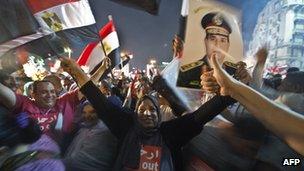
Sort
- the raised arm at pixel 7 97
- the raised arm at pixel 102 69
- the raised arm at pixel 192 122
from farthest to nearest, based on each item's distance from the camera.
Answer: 1. the raised arm at pixel 102 69
2. the raised arm at pixel 7 97
3. the raised arm at pixel 192 122

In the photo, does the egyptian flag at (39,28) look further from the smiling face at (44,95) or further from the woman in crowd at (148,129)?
the woman in crowd at (148,129)

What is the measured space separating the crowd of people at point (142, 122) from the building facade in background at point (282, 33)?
0.07 meters

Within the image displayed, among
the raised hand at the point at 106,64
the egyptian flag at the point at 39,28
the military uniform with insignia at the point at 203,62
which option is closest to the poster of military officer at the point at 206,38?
the military uniform with insignia at the point at 203,62

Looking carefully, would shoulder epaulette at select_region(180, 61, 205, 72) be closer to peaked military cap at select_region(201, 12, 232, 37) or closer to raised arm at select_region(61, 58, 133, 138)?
peaked military cap at select_region(201, 12, 232, 37)

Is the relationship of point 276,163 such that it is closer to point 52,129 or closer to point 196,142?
point 196,142

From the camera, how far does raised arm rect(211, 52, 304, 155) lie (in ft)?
6.90

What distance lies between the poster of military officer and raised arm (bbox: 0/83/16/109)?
3.89ft

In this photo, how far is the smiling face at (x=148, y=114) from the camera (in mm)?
2879

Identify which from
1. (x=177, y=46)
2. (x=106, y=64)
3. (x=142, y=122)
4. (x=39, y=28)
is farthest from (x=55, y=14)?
(x=142, y=122)

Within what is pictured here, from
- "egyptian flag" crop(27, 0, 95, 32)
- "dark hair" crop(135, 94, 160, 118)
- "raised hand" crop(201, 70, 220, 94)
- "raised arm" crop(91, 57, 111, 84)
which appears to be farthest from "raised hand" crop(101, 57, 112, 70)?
"raised hand" crop(201, 70, 220, 94)

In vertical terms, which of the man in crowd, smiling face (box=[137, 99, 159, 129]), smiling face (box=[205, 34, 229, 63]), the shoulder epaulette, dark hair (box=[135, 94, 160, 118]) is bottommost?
the man in crowd

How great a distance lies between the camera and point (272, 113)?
7.45 ft

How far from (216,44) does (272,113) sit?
2.76 feet

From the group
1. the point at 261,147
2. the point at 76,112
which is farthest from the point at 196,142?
the point at 76,112
